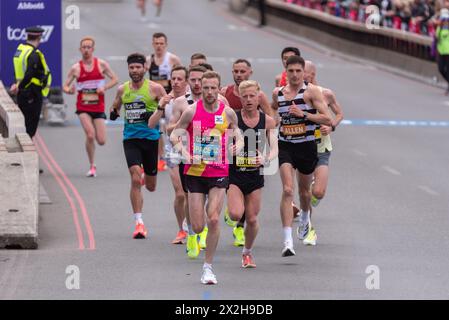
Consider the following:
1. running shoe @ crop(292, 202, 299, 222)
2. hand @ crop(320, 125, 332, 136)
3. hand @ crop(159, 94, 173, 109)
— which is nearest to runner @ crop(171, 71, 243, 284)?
hand @ crop(159, 94, 173, 109)

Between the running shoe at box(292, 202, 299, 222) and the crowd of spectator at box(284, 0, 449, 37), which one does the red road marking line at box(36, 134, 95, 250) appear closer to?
Answer: the running shoe at box(292, 202, 299, 222)

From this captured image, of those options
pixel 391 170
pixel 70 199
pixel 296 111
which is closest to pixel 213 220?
pixel 296 111

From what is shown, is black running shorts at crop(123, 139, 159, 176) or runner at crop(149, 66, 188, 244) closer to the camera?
runner at crop(149, 66, 188, 244)

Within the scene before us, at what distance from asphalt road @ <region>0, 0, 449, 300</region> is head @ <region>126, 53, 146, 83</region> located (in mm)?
1941

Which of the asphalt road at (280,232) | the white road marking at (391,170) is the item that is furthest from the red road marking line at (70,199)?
the white road marking at (391,170)

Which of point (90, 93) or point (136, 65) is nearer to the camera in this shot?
point (136, 65)

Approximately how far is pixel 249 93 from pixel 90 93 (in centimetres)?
841

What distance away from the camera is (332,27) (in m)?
51.1

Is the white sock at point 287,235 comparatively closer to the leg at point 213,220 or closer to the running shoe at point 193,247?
the running shoe at point 193,247

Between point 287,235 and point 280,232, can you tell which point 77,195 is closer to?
point 280,232

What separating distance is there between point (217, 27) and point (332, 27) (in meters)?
9.00

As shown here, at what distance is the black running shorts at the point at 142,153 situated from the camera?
1786 centimetres

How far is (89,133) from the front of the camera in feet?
76.1

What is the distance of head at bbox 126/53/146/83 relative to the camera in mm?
17609
